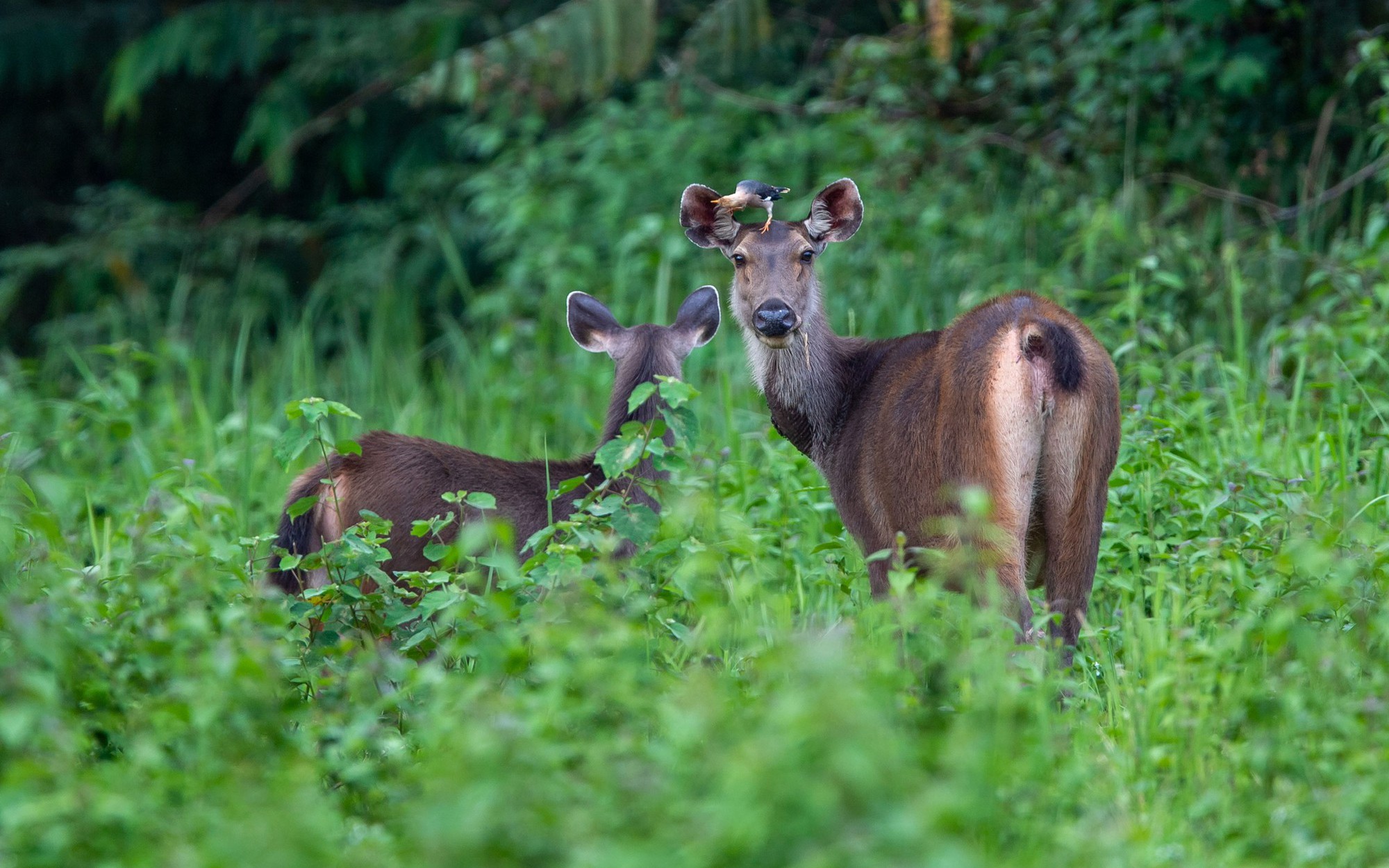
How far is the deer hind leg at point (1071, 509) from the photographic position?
4.15m

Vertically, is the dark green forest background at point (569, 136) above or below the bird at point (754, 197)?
below

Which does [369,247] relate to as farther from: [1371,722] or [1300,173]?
[1371,722]

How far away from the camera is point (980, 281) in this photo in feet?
26.1

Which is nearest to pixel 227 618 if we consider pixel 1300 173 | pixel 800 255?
pixel 800 255

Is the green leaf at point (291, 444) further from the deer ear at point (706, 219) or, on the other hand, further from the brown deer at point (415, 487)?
the deer ear at point (706, 219)

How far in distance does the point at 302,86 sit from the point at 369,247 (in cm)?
130

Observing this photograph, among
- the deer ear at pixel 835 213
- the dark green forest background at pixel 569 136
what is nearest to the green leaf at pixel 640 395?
the deer ear at pixel 835 213

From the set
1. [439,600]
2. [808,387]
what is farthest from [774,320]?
[439,600]

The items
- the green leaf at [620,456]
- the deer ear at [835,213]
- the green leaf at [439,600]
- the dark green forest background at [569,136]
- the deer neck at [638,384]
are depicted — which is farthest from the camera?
the dark green forest background at [569,136]

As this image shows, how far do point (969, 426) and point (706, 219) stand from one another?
75.2 inches

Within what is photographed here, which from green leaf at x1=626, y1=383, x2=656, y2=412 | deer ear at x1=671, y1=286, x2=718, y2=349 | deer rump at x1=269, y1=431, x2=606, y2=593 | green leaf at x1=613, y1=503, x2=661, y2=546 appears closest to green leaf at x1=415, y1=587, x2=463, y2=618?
green leaf at x1=613, y1=503, x2=661, y2=546

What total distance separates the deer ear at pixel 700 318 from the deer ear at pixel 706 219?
0.21 meters

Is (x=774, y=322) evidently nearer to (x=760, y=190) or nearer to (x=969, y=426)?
(x=760, y=190)

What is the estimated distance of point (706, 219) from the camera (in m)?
5.82
